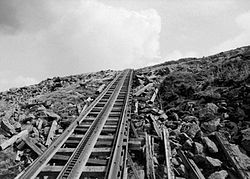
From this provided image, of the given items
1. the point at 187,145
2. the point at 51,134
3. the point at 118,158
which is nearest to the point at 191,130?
the point at 187,145

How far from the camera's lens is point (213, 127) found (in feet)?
21.5

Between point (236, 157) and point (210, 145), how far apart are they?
719mm

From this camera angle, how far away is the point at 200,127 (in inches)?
276

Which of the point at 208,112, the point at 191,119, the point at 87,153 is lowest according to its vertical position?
the point at 87,153

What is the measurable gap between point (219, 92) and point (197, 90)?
1464mm

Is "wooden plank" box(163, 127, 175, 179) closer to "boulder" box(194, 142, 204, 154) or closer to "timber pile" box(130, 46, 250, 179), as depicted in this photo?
"timber pile" box(130, 46, 250, 179)

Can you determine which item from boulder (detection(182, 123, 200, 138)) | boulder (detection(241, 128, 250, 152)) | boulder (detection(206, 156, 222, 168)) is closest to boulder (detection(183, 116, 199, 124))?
boulder (detection(182, 123, 200, 138))

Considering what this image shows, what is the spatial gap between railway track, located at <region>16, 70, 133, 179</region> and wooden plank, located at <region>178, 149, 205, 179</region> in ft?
5.21

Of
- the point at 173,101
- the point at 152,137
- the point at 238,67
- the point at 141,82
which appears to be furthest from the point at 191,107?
the point at 141,82

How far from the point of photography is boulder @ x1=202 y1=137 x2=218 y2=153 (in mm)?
5407

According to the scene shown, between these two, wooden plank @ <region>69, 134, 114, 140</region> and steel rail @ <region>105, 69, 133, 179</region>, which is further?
wooden plank @ <region>69, 134, 114, 140</region>

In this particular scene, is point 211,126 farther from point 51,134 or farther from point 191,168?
point 51,134

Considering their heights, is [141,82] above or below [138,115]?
above

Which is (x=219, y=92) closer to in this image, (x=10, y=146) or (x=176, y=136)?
(x=176, y=136)
